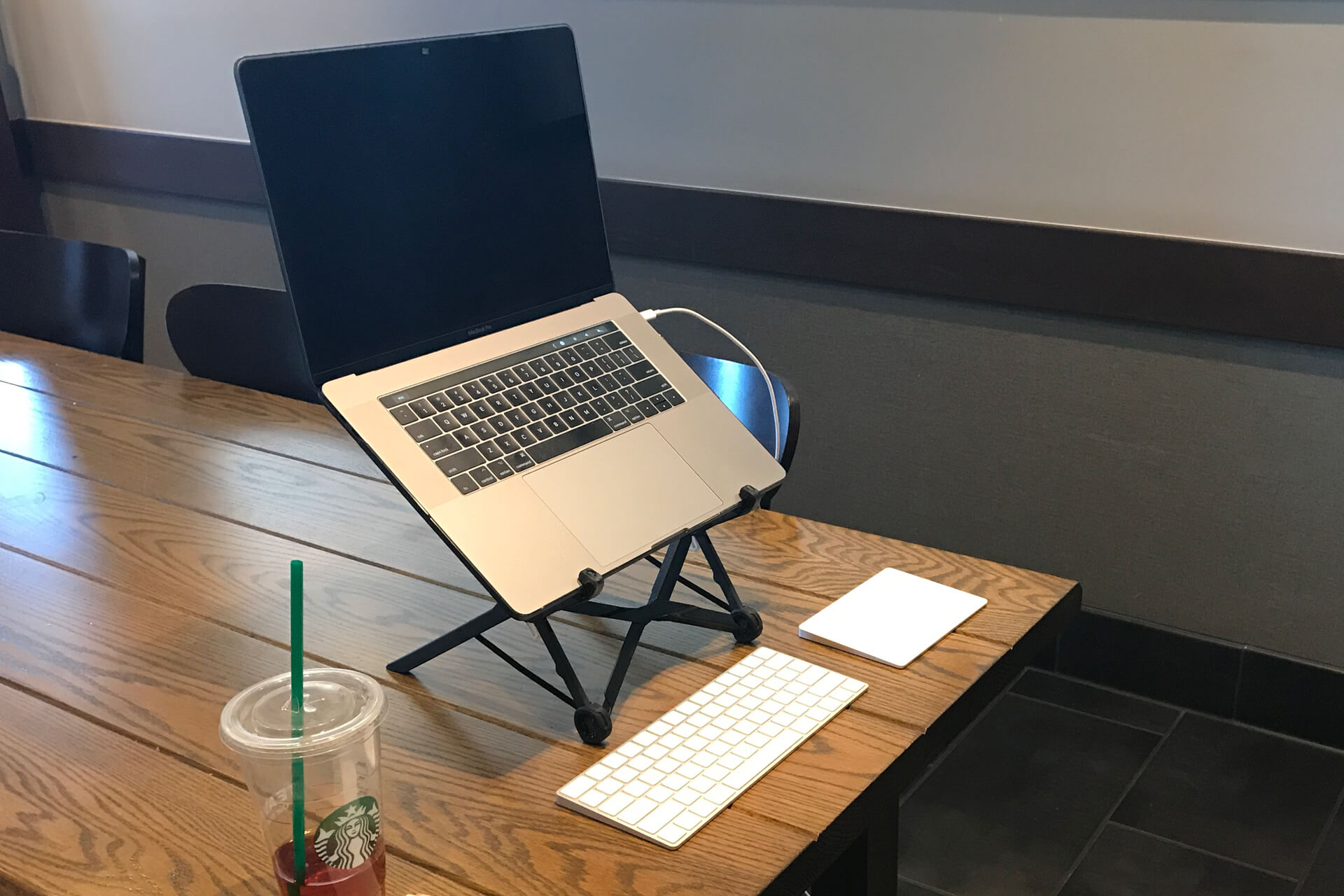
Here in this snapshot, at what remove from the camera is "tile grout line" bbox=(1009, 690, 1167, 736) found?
2.10m

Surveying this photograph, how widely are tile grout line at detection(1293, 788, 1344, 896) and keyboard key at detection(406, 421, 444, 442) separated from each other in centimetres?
140

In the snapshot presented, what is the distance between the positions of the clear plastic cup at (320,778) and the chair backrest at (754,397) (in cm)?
84

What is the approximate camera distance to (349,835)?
722 mm

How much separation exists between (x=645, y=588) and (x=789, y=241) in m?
1.25

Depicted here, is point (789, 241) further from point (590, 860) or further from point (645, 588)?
point (590, 860)

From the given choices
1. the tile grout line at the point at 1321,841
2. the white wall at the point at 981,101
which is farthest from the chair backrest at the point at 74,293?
the tile grout line at the point at 1321,841

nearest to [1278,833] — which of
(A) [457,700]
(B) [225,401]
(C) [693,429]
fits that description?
(C) [693,429]

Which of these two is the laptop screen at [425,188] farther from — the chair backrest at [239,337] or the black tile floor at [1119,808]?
the black tile floor at [1119,808]

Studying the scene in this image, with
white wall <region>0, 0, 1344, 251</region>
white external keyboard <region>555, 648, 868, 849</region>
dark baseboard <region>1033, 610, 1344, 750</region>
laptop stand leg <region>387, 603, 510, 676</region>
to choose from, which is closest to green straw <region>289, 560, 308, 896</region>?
white external keyboard <region>555, 648, 868, 849</region>

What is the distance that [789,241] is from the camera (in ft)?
7.52

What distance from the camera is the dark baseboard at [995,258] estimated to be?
1884 mm

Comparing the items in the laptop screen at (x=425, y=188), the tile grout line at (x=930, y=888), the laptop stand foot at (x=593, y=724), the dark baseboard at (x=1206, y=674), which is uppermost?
the laptop screen at (x=425, y=188)

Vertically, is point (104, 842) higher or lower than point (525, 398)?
lower

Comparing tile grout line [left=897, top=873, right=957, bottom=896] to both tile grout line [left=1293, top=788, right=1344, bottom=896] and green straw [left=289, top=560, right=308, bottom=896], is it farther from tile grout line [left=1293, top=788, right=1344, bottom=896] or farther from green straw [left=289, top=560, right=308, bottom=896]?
green straw [left=289, top=560, right=308, bottom=896]
